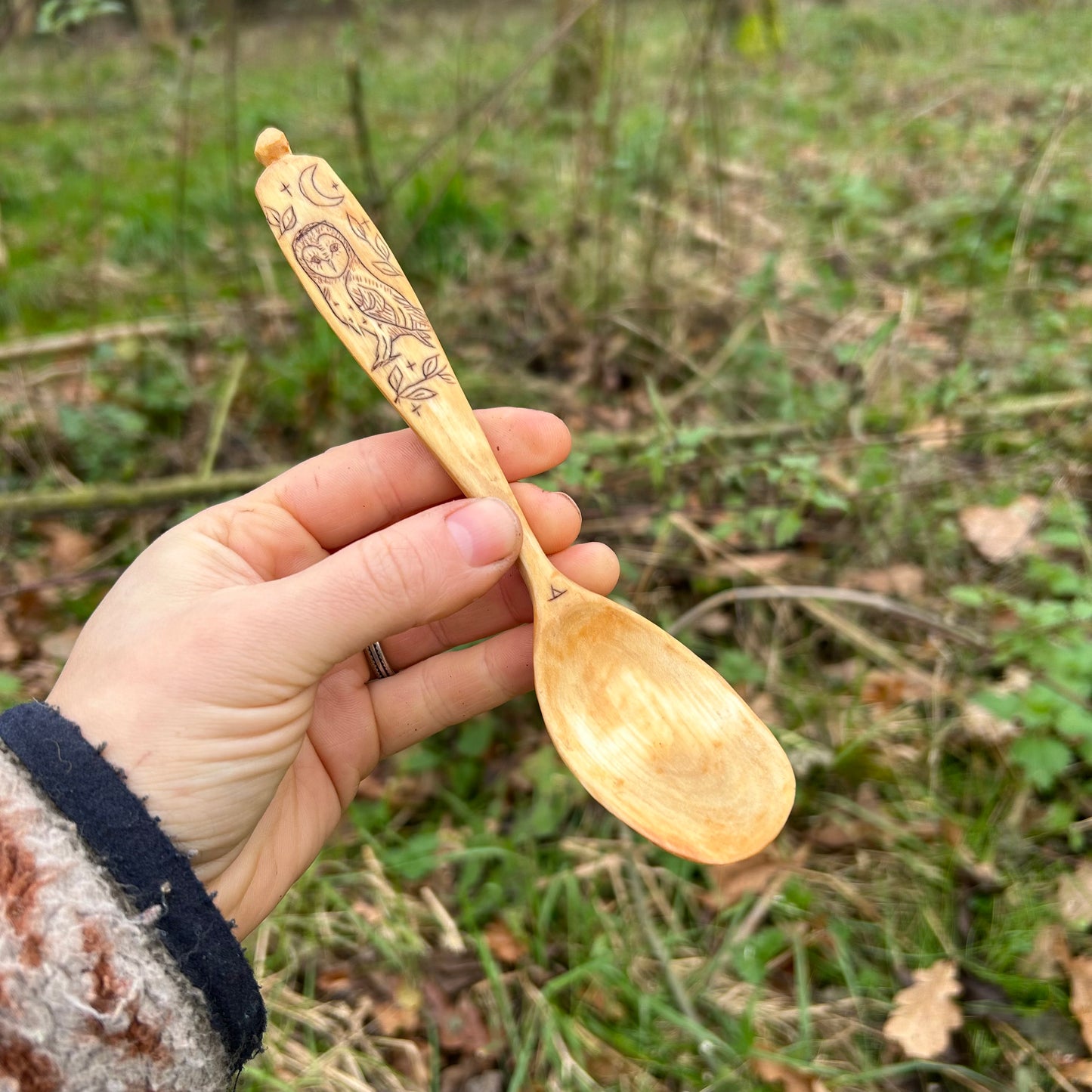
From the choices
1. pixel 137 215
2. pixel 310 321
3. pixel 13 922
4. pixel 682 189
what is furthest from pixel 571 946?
pixel 137 215

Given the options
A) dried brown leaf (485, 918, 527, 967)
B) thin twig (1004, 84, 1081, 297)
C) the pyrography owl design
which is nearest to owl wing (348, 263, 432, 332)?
the pyrography owl design

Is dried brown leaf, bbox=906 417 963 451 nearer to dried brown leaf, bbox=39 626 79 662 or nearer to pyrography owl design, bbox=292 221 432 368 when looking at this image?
pyrography owl design, bbox=292 221 432 368

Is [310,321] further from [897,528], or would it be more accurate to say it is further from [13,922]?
[13,922]

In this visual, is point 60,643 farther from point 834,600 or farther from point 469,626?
point 834,600

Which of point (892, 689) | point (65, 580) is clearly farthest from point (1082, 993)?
point (65, 580)

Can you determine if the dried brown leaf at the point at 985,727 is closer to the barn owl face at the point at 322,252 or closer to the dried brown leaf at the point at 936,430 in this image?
the dried brown leaf at the point at 936,430

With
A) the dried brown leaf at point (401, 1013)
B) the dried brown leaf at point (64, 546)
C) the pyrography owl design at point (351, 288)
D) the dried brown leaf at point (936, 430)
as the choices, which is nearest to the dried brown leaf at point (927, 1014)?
the dried brown leaf at point (401, 1013)

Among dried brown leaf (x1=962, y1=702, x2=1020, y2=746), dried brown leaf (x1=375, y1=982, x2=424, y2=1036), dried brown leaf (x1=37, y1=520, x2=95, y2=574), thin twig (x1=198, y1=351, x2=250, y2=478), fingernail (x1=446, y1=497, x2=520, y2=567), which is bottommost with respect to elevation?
dried brown leaf (x1=375, y1=982, x2=424, y2=1036)
